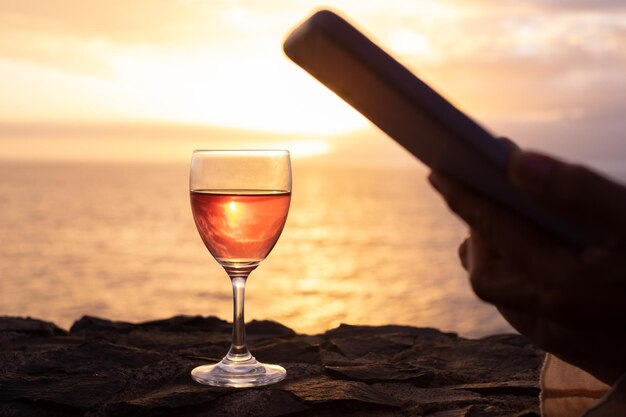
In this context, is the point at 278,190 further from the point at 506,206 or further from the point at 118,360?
the point at 506,206

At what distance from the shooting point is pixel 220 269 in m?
49.1

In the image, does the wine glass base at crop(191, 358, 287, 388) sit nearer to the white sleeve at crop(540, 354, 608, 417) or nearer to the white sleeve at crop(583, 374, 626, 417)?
the white sleeve at crop(540, 354, 608, 417)

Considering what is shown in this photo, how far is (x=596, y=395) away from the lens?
1797 millimetres

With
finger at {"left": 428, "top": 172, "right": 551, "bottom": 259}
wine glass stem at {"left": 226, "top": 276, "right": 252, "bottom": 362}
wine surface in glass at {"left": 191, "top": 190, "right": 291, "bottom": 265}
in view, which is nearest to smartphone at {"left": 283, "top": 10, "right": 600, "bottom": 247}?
finger at {"left": 428, "top": 172, "right": 551, "bottom": 259}

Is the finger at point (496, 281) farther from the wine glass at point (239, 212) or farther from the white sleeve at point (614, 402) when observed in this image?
the wine glass at point (239, 212)

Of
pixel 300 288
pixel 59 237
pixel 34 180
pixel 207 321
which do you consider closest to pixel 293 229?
pixel 59 237

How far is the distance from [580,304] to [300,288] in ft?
121

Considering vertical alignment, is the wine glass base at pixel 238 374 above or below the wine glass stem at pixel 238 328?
below

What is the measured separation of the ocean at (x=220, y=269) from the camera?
3244 cm

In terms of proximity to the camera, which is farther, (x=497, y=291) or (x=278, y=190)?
(x=278, y=190)

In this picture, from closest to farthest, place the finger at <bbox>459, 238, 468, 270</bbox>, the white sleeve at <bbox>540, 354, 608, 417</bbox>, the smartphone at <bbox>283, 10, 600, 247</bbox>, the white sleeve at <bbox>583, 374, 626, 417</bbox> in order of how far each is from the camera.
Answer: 1. the smartphone at <bbox>283, 10, 600, 247</bbox>
2. the white sleeve at <bbox>583, 374, 626, 417</bbox>
3. the finger at <bbox>459, 238, 468, 270</bbox>
4. the white sleeve at <bbox>540, 354, 608, 417</bbox>

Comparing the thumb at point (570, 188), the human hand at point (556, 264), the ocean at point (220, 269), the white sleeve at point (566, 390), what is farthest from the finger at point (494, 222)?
the ocean at point (220, 269)

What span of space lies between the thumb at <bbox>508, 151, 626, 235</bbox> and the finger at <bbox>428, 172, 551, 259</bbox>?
0.43ft

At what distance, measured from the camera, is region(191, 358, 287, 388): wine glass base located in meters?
2.30
